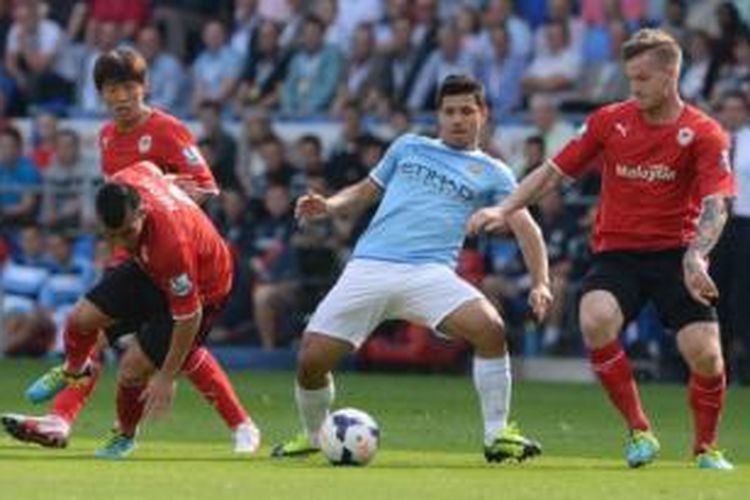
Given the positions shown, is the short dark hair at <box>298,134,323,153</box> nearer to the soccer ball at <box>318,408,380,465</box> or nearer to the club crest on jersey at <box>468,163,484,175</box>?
the club crest on jersey at <box>468,163,484,175</box>

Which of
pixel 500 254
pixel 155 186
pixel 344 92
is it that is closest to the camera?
pixel 155 186

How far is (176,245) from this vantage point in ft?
48.3

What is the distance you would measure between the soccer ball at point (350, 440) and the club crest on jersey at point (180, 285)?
1.02 metres

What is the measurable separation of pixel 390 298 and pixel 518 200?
2.90 ft

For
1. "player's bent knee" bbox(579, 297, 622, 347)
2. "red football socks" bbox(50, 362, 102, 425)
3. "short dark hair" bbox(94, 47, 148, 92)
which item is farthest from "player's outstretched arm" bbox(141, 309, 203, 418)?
"player's bent knee" bbox(579, 297, 622, 347)

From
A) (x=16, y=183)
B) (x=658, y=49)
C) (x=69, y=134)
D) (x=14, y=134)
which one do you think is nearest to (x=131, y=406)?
(x=658, y=49)

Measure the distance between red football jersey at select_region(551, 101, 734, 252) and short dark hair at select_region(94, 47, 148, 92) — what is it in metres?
2.41

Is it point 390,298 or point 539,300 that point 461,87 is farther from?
point 539,300

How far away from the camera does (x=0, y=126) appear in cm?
2841

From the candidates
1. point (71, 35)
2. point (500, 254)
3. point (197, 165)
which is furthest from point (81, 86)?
point (197, 165)

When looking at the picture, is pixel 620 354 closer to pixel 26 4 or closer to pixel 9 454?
pixel 9 454

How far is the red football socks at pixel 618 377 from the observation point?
49.4 ft

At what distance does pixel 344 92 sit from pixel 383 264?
12515 mm

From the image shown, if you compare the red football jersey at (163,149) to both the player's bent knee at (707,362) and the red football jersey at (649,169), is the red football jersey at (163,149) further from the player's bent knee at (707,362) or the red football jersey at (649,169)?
the player's bent knee at (707,362)
